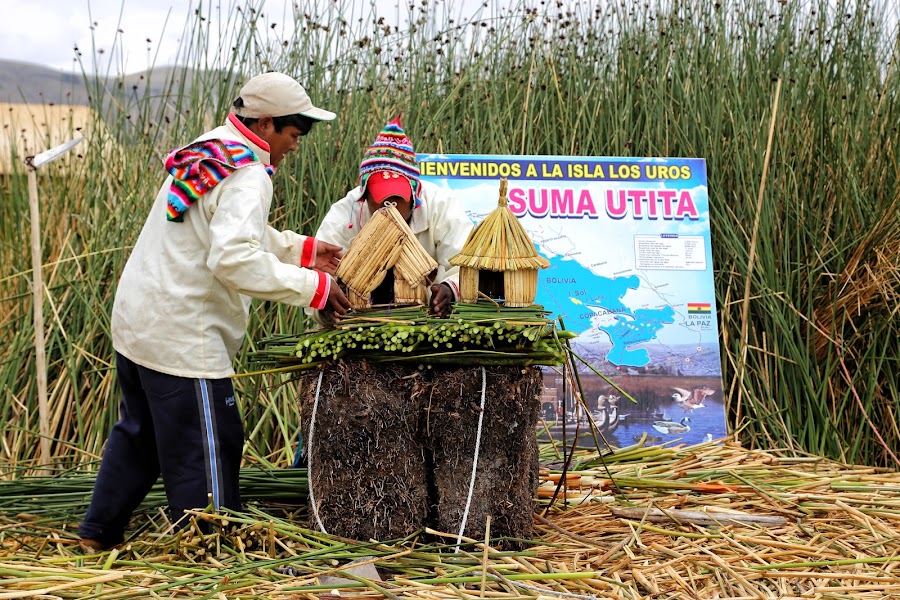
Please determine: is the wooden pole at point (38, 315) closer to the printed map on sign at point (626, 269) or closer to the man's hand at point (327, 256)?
the man's hand at point (327, 256)

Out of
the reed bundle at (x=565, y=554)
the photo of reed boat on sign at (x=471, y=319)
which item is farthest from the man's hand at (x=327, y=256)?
the reed bundle at (x=565, y=554)

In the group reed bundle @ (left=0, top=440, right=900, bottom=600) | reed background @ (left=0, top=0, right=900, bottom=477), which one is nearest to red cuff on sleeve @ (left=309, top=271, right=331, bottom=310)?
reed bundle @ (left=0, top=440, right=900, bottom=600)

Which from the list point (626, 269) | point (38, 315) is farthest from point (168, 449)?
point (626, 269)

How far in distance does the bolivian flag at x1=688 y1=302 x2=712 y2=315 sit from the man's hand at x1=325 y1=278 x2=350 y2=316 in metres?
2.45

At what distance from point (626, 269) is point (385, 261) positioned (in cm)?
220

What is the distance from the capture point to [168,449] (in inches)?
122

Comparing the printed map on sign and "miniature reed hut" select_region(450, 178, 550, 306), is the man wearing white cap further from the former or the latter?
the printed map on sign

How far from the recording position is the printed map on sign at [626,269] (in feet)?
15.9

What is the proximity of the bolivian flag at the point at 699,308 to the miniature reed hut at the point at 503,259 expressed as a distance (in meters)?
2.00

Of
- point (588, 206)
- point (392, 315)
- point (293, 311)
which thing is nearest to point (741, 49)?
point (588, 206)

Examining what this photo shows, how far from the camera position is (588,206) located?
5113 mm

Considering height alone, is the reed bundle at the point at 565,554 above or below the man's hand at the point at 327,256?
below

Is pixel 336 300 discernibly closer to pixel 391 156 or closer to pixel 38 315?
Result: pixel 391 156

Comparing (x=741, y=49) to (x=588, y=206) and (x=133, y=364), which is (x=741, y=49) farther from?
(x=133, y=364)
